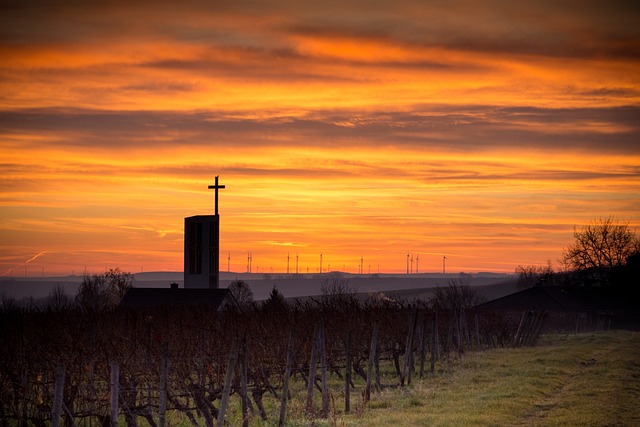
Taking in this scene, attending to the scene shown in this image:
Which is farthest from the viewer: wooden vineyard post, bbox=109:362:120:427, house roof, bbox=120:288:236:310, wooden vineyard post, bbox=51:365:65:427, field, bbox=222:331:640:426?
house roof, bbox=120:288:236:310

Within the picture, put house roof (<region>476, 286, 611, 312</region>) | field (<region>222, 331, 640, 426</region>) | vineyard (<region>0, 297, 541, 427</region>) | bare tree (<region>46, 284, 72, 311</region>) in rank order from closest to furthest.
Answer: vineyard (<region>0, 297, 541, 427</region>) < field (<region>222, 331, 640, 426</region>) < bare tree (<region>46, 284, 72, 311</region>) < house roof (<region>476, 286, 611, 312</region>)

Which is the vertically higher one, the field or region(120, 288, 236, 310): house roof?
region(120, 288, 236, 310): house roof

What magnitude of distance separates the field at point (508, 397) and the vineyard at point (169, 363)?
85 cm

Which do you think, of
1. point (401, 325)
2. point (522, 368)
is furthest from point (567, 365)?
point (401, 325)

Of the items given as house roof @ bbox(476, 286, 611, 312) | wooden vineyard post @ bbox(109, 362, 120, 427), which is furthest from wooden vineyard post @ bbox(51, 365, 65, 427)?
house roof @ bbox(476, 286, 611, 312)

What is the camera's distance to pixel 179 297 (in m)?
59.2

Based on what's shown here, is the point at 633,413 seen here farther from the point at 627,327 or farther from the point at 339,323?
the point at 627,327

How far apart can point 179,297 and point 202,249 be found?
244 inches

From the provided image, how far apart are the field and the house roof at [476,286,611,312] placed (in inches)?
2213

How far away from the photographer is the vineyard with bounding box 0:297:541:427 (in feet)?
66.1

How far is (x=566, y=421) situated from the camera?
1989 centimetres

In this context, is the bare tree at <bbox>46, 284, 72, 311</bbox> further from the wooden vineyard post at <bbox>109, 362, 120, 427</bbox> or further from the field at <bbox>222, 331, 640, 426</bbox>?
the wooden vineyard post at <bbox>109, 362, 120, 427</bbox>

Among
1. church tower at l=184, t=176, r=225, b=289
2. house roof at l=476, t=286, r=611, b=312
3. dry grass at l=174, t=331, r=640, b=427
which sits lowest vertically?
dry grass at l=174, t=331, r=640, b=427

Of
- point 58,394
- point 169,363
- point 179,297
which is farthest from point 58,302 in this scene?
point 58,394
